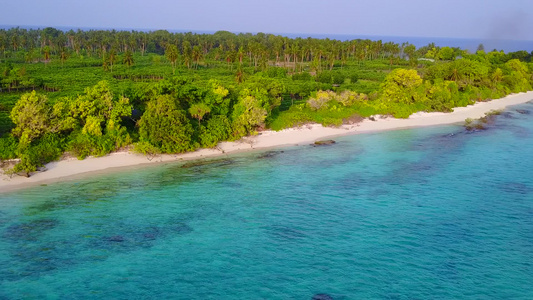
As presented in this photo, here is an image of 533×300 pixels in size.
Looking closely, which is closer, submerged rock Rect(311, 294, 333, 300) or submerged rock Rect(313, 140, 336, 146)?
submerged rock Rect(311, 294, 333, 300)

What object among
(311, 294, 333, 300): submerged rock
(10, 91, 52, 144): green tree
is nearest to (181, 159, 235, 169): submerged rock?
(10, 91, 52, 144): green tree

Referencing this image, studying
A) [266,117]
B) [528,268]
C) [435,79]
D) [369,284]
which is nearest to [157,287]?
[369,284]

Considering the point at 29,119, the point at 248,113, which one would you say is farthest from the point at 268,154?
the point at 29,119

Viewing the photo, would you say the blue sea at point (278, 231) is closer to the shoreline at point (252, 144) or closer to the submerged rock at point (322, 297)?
the submerged rock at point (322, 297)

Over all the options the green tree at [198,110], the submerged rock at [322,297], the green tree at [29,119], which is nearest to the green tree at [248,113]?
the green tree at [198,110]

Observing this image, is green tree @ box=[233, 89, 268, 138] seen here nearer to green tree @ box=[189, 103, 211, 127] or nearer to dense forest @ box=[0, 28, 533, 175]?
dense forest @ box=[0, 28, 533, 175]

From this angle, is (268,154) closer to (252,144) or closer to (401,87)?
(252,144)
